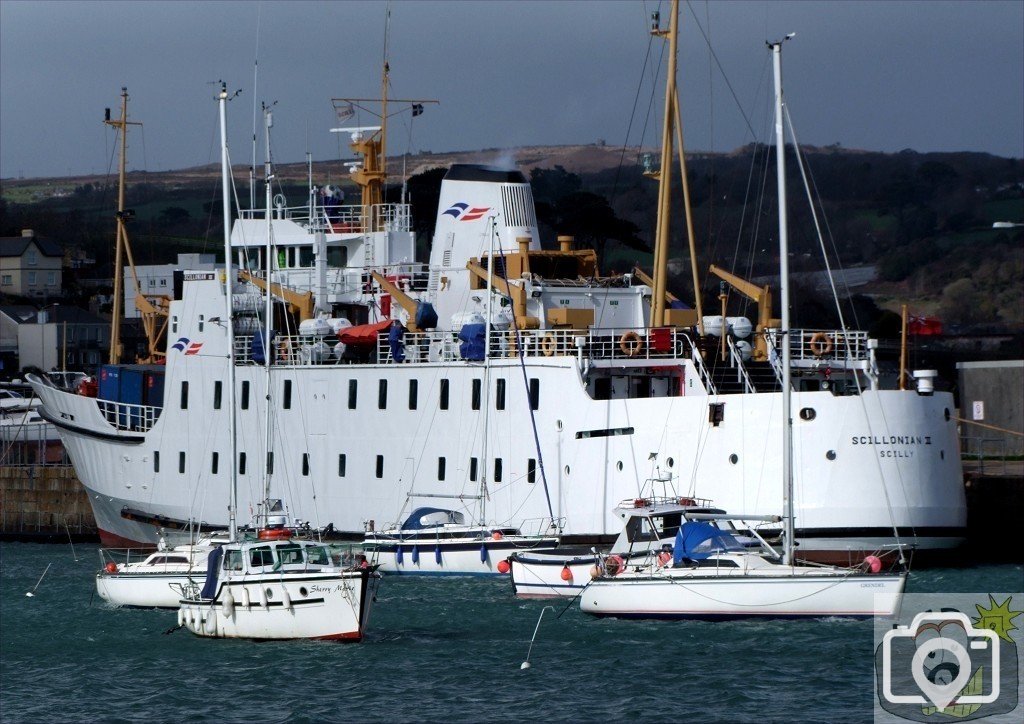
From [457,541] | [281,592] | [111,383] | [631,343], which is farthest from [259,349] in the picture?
[281,592]

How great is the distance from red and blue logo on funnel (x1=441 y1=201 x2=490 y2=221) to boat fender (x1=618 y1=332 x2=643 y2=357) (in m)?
7.91

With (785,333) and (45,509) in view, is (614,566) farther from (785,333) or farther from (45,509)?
(45,509)

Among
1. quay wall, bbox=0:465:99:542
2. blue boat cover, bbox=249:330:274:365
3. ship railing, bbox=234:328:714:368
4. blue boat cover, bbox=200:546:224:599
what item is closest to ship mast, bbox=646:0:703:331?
ship railing, bbox=234:328:714:368

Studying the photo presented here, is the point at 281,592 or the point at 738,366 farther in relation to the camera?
the point at 738,366

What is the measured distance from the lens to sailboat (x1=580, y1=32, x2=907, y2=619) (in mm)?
28156

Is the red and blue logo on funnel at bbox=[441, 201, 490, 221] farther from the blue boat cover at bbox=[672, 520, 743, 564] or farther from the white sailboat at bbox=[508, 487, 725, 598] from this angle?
the blue boat cover at bbox=[672, 520, 743, 564]

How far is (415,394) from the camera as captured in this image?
131 ft

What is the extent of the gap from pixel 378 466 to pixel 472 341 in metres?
4.19

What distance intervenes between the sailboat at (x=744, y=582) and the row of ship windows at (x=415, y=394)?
26.9ft

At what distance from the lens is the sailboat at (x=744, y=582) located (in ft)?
92.4

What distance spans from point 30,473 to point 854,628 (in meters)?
34.0

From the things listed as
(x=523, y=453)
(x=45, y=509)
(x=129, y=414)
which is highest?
(x=129, y=414)

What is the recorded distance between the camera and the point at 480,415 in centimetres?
3866

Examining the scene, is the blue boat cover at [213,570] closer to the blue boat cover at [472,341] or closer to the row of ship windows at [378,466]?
the row of ship windows at [378,466]
